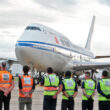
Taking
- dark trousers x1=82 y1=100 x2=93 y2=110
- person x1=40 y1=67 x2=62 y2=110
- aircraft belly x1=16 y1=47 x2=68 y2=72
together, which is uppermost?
aircraft belly x1=16 y1=47 x2=68 y2=72

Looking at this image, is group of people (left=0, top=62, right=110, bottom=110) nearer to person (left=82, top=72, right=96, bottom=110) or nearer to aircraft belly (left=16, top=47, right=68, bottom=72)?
person (left=82, top=72, right=96, bottom=110)

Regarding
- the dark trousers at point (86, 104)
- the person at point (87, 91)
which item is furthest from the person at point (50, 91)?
the dark trousers at point (86, 104)

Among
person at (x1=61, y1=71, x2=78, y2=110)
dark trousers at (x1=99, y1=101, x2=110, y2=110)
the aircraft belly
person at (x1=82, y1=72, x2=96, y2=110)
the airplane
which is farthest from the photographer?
the airplane

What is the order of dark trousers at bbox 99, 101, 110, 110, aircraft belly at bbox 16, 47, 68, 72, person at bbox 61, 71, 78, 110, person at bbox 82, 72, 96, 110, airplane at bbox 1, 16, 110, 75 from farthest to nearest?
airplane at bbox 1, 16, 110, 75, aircraft belly at bbox 16, 47, 68, 72, person at bbox 82, 72, 96, 110, person at bbox 61, 71, 78, 110, dark trousers at bbox 99, 101, 110, 110

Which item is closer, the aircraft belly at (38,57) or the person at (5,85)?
the person at (5,85)

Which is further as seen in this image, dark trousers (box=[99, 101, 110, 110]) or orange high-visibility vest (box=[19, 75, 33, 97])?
dark trousers (box=[99, 101, 110, 110])

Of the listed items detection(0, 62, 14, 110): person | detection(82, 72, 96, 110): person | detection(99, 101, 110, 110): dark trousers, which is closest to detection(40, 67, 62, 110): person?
detection(82, 72, 96, 110): person

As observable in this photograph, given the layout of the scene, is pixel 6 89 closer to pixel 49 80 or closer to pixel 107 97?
pixel 49 80

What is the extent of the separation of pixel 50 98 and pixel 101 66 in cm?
2437

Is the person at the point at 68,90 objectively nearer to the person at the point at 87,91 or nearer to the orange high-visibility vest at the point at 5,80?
the person at the point at 87,91

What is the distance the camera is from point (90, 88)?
10.9m

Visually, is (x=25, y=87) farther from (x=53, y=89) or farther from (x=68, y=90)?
(x=68, y=90)

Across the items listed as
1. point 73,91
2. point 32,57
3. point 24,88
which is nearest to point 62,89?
point 73,91

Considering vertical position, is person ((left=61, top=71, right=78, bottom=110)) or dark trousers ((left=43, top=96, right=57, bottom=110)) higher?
person ((left=61, top=71, right=78, bottom=110))
